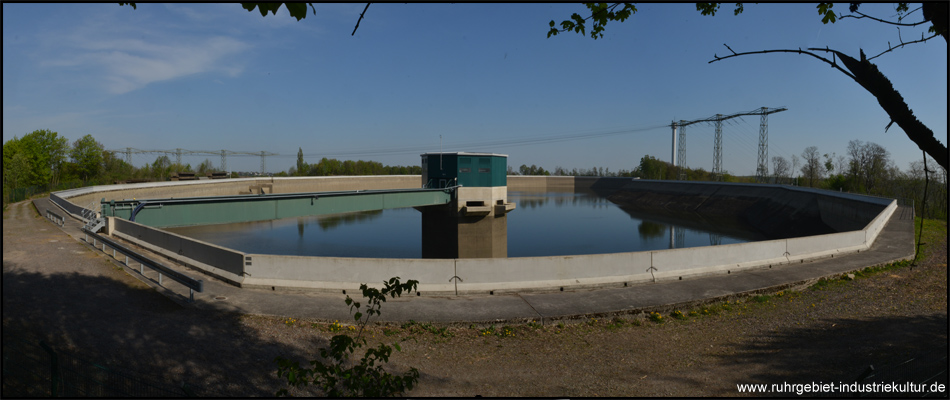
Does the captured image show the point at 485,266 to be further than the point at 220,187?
No

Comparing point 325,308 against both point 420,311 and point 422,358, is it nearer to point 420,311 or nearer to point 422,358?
point 420,311

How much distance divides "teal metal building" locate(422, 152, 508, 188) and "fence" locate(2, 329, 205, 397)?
27.6 metres

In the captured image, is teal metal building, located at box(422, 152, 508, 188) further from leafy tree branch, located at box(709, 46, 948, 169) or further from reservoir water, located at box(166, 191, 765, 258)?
leafy tree branch, located at box(709, 46, 948, 169)

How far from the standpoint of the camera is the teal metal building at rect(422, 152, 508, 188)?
34.2 metres

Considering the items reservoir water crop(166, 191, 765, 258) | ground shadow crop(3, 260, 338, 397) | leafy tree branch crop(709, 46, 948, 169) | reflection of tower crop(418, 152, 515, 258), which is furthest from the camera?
reservoir water crop(166, 191, 765, 258)

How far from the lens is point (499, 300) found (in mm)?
11906

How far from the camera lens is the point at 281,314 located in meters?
10.3

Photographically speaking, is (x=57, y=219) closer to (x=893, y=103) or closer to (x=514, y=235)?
(x=893, y=103)

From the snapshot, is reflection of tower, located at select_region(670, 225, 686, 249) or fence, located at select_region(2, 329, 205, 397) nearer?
fence, located at select_region(2, 329, 205, 397)

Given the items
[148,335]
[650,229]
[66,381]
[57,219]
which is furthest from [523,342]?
[650,229]

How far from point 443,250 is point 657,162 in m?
141

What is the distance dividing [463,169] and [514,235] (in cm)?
1609

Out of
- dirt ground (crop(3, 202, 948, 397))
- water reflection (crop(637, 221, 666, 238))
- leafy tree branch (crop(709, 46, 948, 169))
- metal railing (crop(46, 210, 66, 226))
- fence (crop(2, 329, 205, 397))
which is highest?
leafy tree branch (crop(709, 46, 948, 169))

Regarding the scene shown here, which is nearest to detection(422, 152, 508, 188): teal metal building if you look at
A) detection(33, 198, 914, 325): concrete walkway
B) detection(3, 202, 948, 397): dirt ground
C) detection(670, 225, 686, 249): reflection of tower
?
detection(670, 225, 686, 249): reflection of tower
